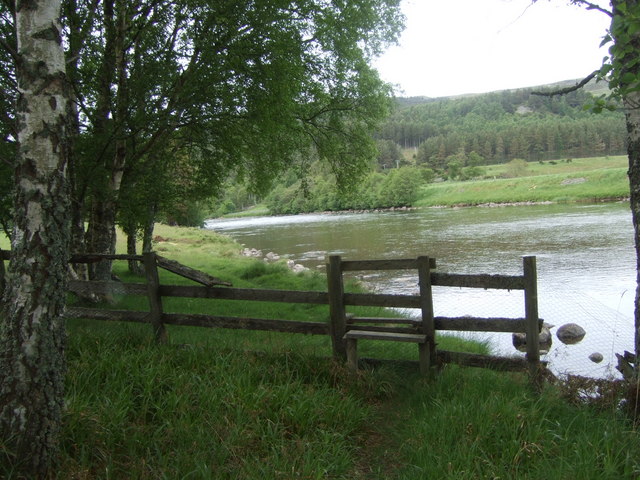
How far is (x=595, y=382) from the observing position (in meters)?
5.46

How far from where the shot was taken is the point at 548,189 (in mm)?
71938

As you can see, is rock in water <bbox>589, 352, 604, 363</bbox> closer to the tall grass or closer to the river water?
the river water

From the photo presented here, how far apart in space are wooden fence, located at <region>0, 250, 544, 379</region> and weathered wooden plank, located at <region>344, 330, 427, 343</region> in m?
0.01

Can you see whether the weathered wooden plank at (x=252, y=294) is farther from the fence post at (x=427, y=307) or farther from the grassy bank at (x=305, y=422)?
the fence post at (x=427, y=307)

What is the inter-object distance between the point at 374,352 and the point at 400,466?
357 cm

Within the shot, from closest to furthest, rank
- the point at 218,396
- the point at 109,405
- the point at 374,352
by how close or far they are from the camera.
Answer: the point at 109,405
the point at 218,396
the point at 374,352

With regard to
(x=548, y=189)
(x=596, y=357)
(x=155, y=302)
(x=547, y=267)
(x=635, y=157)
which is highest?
(x=548, y=189)

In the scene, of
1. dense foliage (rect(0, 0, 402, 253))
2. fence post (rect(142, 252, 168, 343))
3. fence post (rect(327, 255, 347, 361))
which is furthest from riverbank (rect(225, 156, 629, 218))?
fence post (rect(142, 252, 168, 343))

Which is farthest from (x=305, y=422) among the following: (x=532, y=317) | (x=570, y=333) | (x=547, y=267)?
(x=547, y=267)

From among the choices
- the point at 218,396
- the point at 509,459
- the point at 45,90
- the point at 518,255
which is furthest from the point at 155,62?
the point at 518,255

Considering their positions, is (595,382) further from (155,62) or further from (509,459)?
(155,62)

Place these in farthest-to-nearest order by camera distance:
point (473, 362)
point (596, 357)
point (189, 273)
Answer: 1. point (596, 357)
2. point (189, 273)
3. point (473, 362)

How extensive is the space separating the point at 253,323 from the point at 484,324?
292 cm

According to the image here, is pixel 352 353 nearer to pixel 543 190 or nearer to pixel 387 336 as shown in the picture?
pixel 387 336
